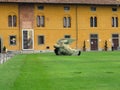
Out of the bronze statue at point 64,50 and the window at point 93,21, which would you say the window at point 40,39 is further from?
the bronze statue at point 64,50

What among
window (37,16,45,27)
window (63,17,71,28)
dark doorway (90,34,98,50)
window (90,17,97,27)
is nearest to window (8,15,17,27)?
window (37,16,45,27)

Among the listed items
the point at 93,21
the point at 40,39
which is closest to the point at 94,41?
the point at 93,21

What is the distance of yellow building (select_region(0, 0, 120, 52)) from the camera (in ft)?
233

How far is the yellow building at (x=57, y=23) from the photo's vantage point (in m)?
70.9

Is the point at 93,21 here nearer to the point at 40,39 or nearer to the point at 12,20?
the point at 40,39

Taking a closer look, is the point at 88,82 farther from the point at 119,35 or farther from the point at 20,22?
the point at 119,35

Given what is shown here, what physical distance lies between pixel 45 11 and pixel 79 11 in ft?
18.0

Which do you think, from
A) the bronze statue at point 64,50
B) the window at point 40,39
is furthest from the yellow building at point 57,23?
the bronze statue at point 64,50

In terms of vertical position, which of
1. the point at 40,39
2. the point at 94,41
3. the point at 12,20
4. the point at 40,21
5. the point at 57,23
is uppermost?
the point at 12,20

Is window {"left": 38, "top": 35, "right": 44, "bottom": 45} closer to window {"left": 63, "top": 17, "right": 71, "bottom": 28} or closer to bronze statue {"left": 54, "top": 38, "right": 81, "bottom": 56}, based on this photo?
window {"left": 63, "top": 17, "right": 71, "bottom": 28}

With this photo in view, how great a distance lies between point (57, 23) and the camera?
7281cm

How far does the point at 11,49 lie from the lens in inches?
2798

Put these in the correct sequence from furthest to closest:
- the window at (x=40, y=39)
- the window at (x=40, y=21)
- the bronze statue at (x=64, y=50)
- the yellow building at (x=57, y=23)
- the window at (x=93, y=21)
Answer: the window at (x=93, y=21), the window at (x=40, y=39), the window at (x=40, y=21), the yellow building at (x=57, y=23), the bronze statue at (x=64, y=50)

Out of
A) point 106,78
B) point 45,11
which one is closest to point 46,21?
point 45,11
